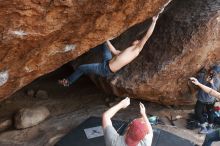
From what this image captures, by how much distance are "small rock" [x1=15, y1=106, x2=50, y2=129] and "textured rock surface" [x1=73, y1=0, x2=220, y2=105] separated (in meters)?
1.36

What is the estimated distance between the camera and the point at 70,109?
7855 millimetres

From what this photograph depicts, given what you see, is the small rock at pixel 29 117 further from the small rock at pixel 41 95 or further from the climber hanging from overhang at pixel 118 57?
the climber hanging from overhang at pixel 118 57

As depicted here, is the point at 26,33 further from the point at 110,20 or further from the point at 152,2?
the point at 152,2

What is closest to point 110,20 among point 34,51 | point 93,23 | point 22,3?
point 93,23

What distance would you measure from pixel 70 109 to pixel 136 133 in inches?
165

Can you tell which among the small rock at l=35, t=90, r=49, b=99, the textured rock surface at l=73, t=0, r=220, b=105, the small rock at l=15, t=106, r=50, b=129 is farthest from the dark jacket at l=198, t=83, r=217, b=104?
the small rock at l=35, t=90, r=49, b=99

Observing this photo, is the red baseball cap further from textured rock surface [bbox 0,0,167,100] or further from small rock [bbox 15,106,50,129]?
small rock [bbox 15,106,50,129]

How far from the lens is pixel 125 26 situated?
5.79 m

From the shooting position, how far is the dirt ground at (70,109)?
22.9 ft

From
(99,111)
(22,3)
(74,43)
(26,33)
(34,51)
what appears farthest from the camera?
(99,111)

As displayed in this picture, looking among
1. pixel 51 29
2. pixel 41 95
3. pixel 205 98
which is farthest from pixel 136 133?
pixel 41 95

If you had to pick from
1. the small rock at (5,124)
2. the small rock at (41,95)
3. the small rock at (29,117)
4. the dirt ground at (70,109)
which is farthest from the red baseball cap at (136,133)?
the small rock at (41,95)

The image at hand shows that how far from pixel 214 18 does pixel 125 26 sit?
2.06 meters

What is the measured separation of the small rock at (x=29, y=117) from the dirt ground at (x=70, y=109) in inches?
3.4
